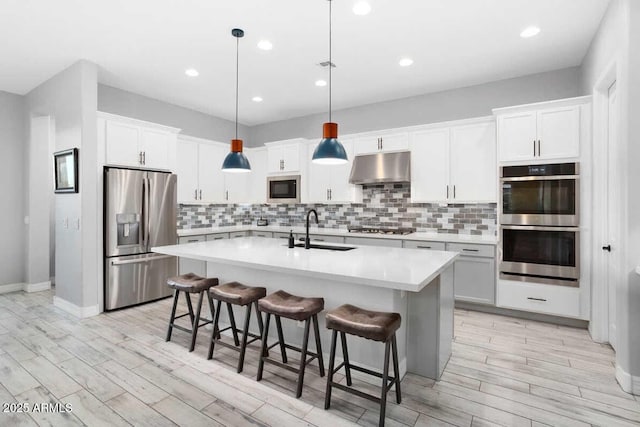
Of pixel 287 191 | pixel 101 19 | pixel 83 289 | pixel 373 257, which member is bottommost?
pixel 83 289

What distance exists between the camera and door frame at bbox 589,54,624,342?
312cm

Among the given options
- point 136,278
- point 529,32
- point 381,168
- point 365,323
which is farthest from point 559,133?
point 136,278

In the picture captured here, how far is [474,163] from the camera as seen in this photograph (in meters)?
4.32

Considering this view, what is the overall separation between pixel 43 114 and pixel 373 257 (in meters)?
5.19

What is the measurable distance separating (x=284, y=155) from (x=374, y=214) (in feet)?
6.24

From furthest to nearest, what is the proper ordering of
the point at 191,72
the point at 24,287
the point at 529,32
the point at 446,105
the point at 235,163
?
the point at 24,287 → the point at 446,105 → the point at 191,72 → the point at 235,163 → the point at 529,32

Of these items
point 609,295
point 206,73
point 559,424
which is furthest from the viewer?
point 206,73

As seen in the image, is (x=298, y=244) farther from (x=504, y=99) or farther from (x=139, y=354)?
(x=504, y=99)

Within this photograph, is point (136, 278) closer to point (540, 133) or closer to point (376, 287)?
point (376, 287)

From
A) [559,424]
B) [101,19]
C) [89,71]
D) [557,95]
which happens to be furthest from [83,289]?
[557,95]

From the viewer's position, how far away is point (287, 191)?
5.85 m

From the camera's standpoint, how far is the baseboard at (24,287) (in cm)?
486

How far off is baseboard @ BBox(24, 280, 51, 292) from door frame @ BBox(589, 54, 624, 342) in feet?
23.4

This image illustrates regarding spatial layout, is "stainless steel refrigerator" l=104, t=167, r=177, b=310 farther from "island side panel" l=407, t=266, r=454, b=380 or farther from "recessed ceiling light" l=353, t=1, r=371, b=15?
"island side panel" l=407, t=266, r=454, b=380
